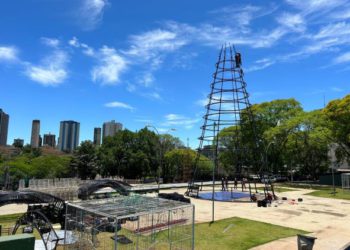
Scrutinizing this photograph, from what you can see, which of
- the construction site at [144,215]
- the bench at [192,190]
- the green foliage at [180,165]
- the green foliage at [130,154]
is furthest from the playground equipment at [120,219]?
the green foliage at [180,165]

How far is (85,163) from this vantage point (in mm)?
75375

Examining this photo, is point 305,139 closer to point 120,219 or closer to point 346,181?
point 346,181

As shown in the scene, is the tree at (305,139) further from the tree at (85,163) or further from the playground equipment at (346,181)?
the tree at (85,163)

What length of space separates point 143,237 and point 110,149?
59018mm

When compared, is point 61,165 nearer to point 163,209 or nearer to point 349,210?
point 349,210

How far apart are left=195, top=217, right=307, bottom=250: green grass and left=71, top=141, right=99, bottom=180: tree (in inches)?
2220

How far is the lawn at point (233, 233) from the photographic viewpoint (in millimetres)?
17750

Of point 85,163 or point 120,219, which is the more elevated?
point 85,163

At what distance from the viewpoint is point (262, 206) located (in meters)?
A: 32.5

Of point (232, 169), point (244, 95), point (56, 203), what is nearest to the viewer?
point (56, 203)

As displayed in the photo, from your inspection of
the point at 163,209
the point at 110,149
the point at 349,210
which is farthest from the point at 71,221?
the point at 110,149

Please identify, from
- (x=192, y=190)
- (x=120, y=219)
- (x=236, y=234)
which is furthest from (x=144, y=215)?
(x=192, y=190)

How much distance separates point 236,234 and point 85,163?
200 feet

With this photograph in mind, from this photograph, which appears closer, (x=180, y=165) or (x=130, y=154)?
(x=130, y=154)
